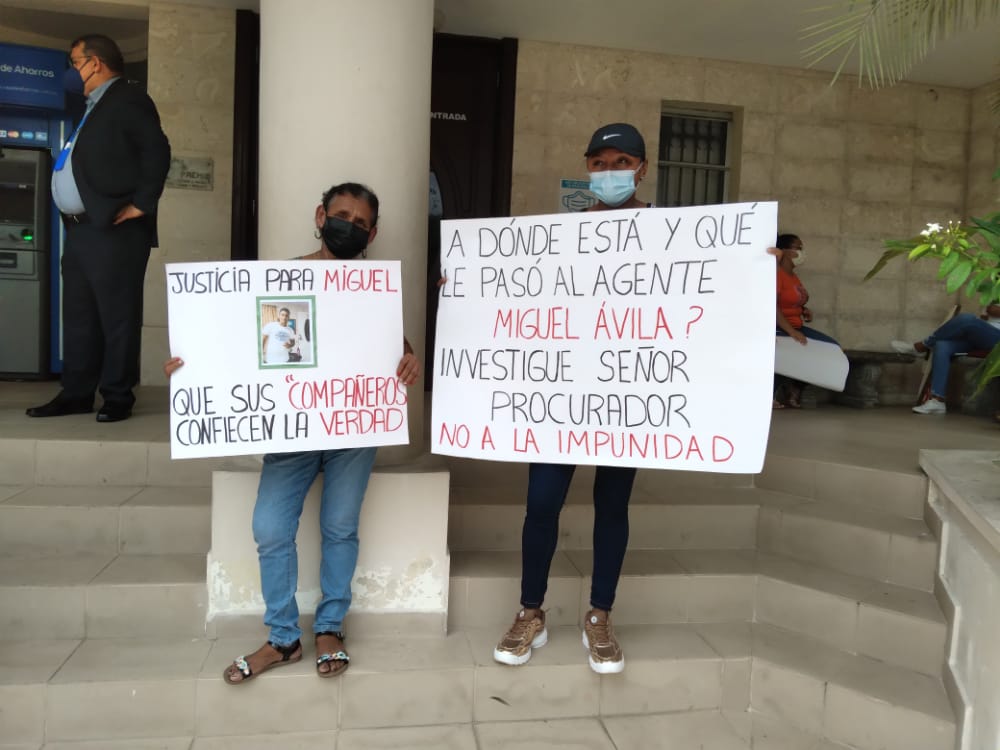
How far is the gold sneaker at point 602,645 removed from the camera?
2459 millimetres

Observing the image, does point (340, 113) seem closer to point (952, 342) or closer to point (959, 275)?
point (959, 275)

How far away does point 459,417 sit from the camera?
2.51 meters

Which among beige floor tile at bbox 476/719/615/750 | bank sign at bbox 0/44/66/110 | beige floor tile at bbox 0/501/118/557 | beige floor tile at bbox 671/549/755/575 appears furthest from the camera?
bank sign at bbox 0/44/66/110

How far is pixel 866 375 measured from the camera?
6.06 metres

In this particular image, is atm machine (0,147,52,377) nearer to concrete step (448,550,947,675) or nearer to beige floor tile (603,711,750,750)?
concrete step (448,550,947,675)

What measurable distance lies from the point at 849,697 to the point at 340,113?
2.84 metres

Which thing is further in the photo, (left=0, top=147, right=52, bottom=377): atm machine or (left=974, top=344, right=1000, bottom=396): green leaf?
(left=0, top=147, right=52, bottom=377): atm machine

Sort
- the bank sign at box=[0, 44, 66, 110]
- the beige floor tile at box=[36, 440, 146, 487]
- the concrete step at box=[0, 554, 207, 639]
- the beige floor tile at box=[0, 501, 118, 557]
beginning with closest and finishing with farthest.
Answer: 1. the concrete step at box=[0, 554, 207, 639]
2. the beige floor tile at box=[0, 501, 118, 557]
3. the beige floor tile at box=[36, 440, 146, 487]
4. the bank sign at box=[0, 44, 66, 110]

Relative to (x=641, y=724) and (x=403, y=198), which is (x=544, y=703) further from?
(x=403, y=198)

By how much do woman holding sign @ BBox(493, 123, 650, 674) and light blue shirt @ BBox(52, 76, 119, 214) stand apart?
2.84m

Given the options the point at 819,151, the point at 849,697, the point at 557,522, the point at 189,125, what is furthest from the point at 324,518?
the point at 819,151

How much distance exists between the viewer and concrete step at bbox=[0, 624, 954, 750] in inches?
89.0

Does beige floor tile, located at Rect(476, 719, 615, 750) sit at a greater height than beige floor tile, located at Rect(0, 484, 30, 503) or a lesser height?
lesser

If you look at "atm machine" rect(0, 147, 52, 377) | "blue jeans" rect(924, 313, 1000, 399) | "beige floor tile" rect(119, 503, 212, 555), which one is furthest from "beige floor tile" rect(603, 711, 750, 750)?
"atm machine" rect(0, 147, 52, 377)
